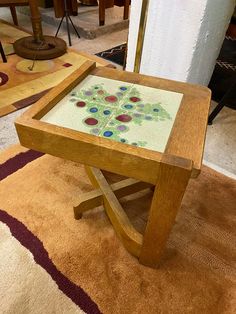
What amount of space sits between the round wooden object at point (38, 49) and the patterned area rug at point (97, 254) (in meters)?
1.14

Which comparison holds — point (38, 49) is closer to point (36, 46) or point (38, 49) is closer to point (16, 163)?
point (36, 46)

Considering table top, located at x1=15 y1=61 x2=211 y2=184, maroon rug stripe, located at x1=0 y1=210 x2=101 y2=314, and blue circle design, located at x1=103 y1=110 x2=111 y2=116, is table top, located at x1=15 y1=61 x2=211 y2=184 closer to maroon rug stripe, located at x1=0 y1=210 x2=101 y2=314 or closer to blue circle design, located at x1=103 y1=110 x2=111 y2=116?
blue circle design, located at x1=103 y1=110 x2=111 y2=116

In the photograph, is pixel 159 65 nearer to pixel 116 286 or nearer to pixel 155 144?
pixel 155 144

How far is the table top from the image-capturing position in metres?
0.60

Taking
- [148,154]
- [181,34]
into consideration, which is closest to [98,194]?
[148,154]

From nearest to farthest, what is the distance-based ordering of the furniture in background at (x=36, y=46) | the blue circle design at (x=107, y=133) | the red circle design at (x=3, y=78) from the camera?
the blue circle design at (x=107, y=133)
the red circle design at (x=3, y=78)
the furniture in background at (x=36, y=46)

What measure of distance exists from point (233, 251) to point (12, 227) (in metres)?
0.76

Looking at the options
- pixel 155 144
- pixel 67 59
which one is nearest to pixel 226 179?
pixel 155 144

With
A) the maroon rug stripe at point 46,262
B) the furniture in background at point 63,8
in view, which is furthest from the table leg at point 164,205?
the furniture in background at point 63,8

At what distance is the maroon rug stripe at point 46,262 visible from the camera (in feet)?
2.43

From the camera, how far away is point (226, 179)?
1.14 metres

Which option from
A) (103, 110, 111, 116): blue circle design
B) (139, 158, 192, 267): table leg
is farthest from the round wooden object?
(139, 158, 192, 267): table leg

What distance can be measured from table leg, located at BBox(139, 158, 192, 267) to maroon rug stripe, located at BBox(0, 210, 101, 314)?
207 mm

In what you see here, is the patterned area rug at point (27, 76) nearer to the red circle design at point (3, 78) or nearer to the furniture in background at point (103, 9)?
the red circle design at point (3, 78)
